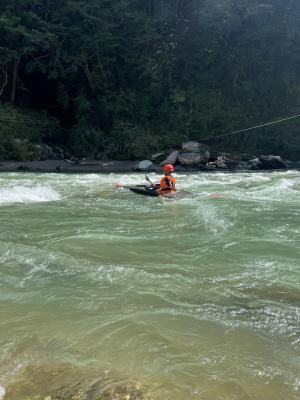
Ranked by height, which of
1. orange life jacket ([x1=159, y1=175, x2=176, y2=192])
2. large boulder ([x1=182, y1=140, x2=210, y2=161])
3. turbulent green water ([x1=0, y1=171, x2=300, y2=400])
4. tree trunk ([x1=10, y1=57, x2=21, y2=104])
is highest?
tree trunk ([x1=10, y1=57, x2=21, y2=104])

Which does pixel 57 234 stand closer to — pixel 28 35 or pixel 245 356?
pixel 245 356

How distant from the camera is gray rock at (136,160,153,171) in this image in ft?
57.8

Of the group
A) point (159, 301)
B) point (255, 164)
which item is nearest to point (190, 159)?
point (255, 164)

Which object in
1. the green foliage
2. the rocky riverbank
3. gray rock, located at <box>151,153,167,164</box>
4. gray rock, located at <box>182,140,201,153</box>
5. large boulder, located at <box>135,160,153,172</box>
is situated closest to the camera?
the rocky riverbank

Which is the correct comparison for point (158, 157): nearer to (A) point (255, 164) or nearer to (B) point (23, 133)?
(A) point (255, 164)

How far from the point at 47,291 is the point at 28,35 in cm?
1817

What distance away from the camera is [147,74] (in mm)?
22266

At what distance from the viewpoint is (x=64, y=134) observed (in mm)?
22953

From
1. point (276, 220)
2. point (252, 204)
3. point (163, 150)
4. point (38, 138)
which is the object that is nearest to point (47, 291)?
point (276, 220)

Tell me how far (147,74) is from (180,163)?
20.8 feet

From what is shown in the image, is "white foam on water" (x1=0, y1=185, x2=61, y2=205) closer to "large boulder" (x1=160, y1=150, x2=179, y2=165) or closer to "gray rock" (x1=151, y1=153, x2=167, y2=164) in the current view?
"large boulder" (x1=160, y1=150, x2=179, y2=165)

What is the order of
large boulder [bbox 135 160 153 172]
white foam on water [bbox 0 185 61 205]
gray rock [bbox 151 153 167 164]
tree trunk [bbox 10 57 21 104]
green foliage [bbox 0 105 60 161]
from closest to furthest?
white foam on water [bbox 0 185 61 205]
large boulder [bbox 135 160 153 172]
green foliage [bbox 0 105 60 161]
gray rock [bbox 151 153 167 164]
tree trunk [bbox 10 57 21 104]

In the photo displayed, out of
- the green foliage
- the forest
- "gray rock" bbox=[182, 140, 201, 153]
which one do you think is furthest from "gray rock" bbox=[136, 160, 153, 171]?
the green foliage

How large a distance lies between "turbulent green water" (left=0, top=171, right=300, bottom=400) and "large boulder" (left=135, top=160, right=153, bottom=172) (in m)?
10.4
